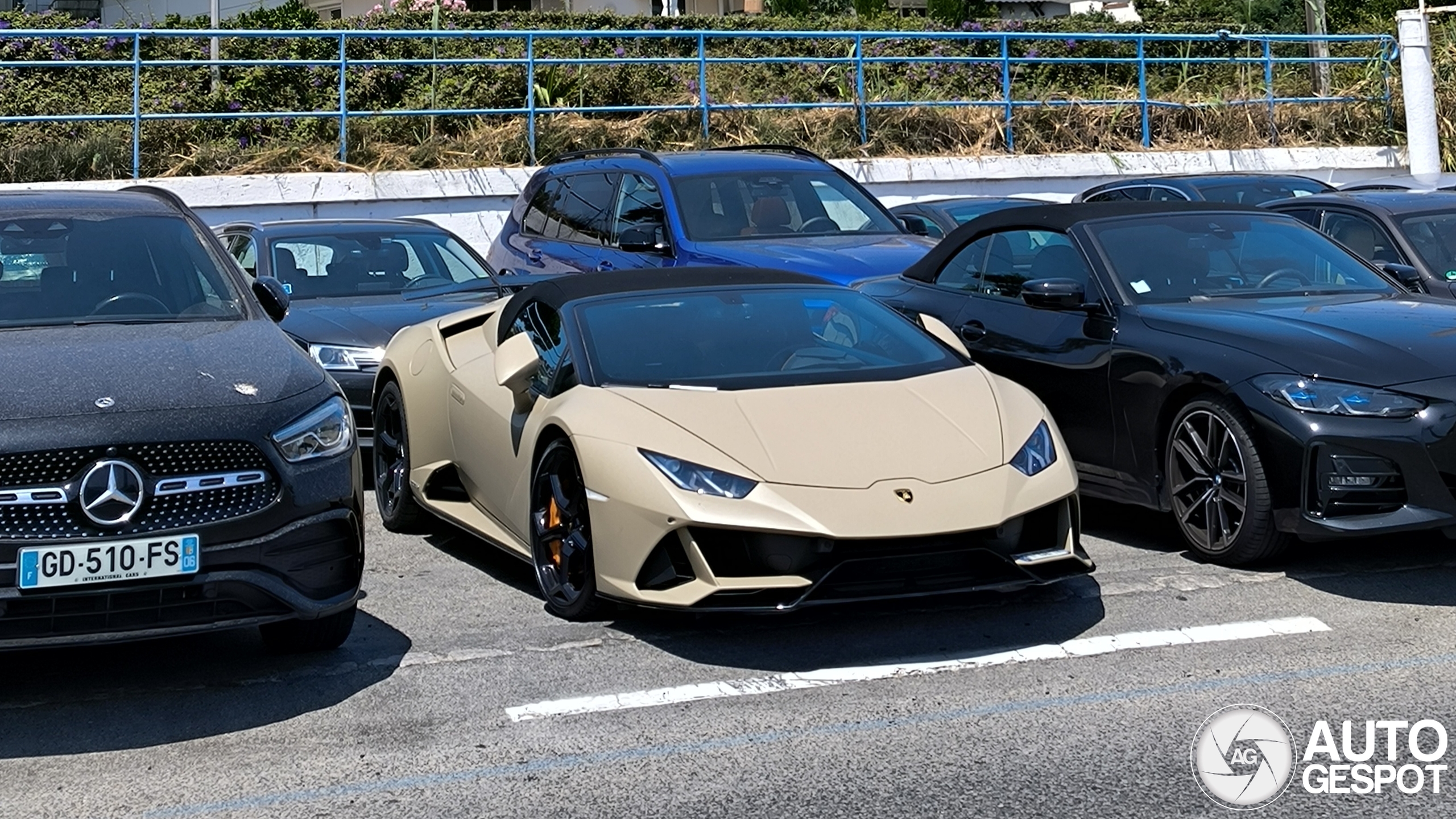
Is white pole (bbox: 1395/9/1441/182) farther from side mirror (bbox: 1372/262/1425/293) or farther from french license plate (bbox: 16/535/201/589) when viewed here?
french license plate (bbox: 16/535/201/589)

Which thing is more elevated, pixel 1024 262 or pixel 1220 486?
pixel 1024 262

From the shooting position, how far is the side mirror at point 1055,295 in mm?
7938

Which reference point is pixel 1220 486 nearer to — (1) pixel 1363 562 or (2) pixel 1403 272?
(1) pixel 1363 562

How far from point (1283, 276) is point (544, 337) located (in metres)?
3.53

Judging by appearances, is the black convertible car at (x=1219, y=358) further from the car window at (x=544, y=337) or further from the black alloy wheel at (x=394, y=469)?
the black alloy wheel at (x=394, y=469)

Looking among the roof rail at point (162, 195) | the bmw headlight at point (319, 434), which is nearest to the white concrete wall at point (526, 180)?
the roof rail at point (162, 195)

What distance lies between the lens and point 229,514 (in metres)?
5.47

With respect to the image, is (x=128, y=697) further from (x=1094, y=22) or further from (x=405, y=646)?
(x=1094, y=22)

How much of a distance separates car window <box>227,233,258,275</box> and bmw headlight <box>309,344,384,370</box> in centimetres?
166

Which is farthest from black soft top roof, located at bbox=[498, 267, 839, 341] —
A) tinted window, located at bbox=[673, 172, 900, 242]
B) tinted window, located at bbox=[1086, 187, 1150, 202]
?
tinted window, located at bbox=[1086, 187, 1150, 202]

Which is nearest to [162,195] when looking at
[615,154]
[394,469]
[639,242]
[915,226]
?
[394,469]

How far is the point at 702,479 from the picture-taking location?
6.02m

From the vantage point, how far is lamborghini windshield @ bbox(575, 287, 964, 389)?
6797 mm

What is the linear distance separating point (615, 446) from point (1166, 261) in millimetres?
3260
